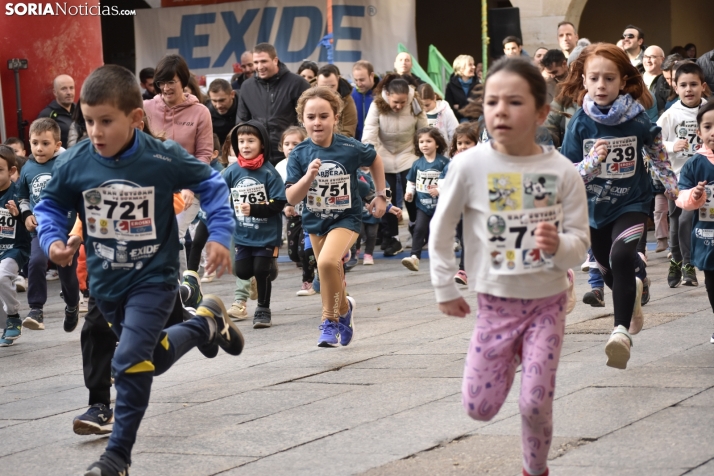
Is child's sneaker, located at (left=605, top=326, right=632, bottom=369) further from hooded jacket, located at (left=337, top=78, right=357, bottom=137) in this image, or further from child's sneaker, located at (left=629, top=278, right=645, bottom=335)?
hooded jacket, located at (left=337, top=78, right=357, bottom=137)

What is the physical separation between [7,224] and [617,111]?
4672mm

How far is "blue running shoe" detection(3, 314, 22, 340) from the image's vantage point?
8742 millimetres

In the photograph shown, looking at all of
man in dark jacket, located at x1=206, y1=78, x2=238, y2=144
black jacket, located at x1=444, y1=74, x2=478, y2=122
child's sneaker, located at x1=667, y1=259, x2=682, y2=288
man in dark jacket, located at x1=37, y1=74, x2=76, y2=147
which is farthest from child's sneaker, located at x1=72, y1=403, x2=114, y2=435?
black jacket, located at x1=444, y1=74, x2=478, y2=122

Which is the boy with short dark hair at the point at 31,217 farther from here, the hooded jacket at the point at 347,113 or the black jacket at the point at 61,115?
the hooded jacket at the point at 347,113

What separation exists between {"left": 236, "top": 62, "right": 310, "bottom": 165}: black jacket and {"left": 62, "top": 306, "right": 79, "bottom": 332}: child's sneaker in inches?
155

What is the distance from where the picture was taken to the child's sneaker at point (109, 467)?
430 centimetres

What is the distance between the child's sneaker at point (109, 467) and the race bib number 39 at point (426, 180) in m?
7.86

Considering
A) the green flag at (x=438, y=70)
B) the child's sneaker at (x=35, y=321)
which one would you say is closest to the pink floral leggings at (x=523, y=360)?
the child's sneaker at (x=35, y=321)

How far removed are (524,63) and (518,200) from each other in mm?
503

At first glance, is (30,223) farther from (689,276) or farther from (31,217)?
(689,276)

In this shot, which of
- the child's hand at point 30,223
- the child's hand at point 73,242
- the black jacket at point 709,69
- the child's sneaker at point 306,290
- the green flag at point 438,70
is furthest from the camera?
the green flag at point 438,70

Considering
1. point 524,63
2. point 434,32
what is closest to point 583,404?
point 524,63

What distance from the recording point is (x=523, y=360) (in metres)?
4.11

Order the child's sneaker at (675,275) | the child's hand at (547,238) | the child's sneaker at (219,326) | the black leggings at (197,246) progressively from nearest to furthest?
the child's hand at (547,238) < the child's sneaker at (219,326) < the black leggings at (197,246) < the child's sneaker at (675,275)
